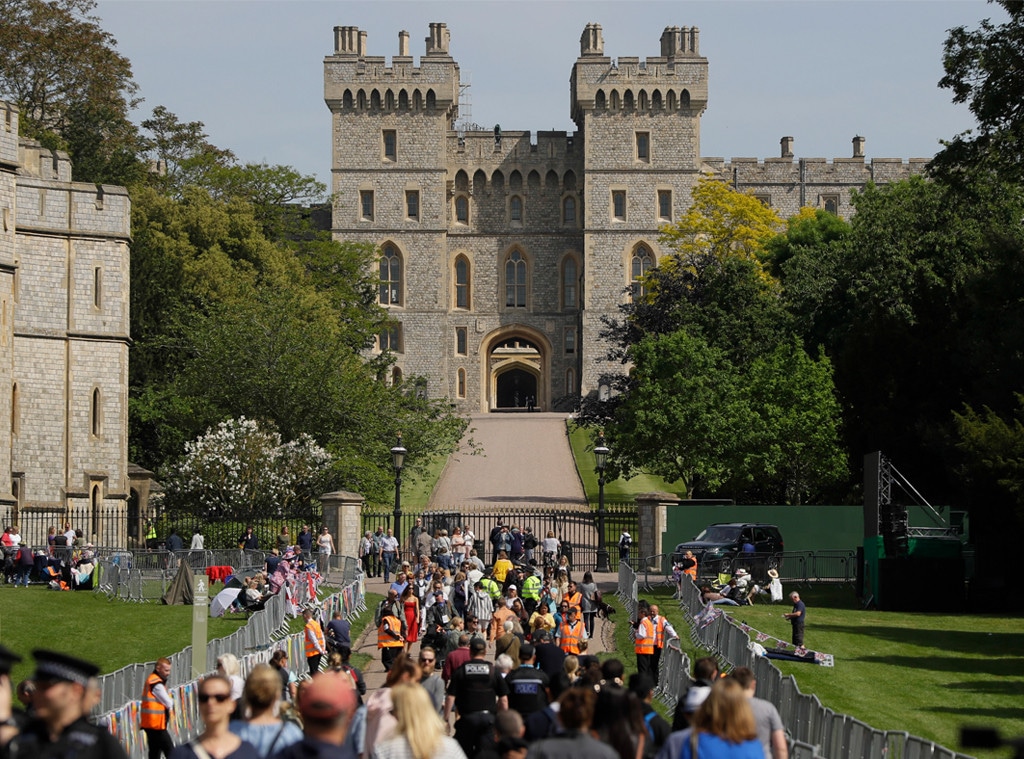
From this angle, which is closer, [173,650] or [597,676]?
[597,676]

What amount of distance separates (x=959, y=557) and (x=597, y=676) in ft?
64.3

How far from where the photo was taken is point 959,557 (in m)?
30.5

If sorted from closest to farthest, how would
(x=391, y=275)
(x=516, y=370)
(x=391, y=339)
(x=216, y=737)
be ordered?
(x=216, y=737) → (x=391, y=275) → (x=391, y=339) → (x=516, y=370)

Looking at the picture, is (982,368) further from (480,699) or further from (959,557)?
(480,699)

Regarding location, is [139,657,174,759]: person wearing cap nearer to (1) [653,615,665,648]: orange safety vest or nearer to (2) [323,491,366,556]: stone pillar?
(1) [653,615,665,648]: orange safety vest

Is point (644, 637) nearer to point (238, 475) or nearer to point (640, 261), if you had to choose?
point (238, 475)

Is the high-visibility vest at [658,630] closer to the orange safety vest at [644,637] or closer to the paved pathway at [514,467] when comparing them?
the orange safety vest at [644,637]

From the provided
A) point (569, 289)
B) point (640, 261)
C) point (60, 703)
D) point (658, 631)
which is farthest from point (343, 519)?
point (569, 289)

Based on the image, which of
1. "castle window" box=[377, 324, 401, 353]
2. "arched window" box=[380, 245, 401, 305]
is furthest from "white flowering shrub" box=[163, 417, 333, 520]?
"arched window" box=[380, 245, 401, 305]

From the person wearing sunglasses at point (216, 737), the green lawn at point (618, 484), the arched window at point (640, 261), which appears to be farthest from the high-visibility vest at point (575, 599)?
the arched window at point (640, 261)

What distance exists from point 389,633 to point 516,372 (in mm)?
69274

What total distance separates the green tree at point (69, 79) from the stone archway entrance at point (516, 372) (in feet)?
88.5

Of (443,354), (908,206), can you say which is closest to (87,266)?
(908,206)

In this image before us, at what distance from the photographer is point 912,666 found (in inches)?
894
